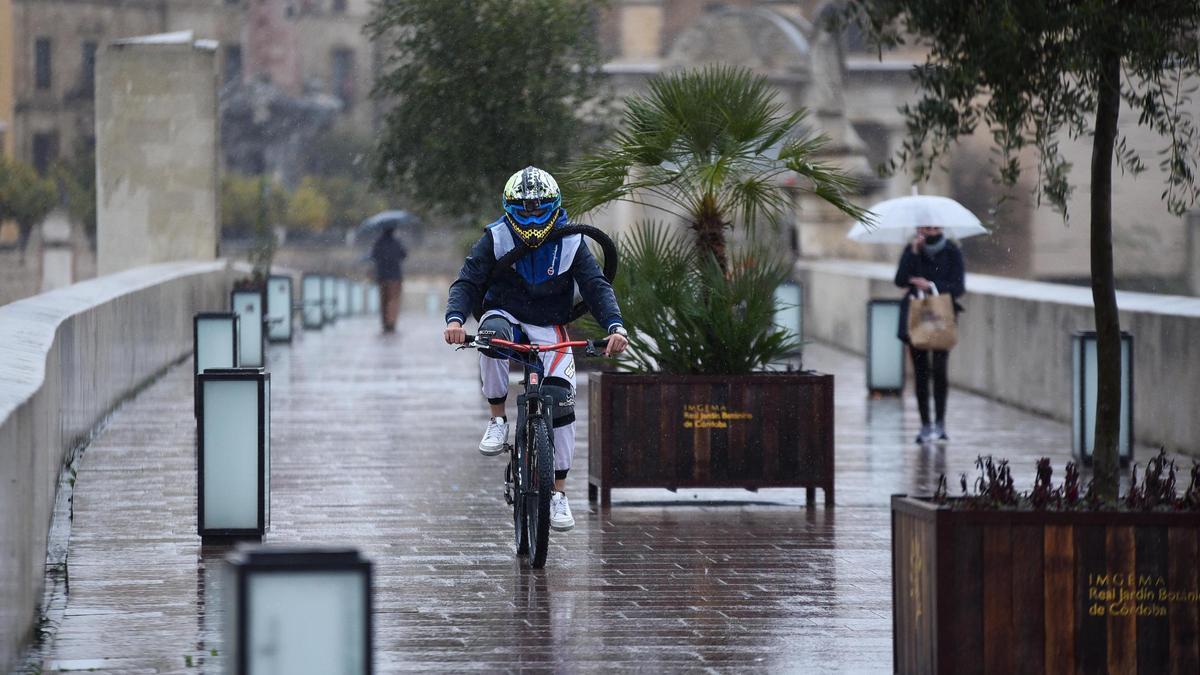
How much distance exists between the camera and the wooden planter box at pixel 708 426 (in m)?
11.9

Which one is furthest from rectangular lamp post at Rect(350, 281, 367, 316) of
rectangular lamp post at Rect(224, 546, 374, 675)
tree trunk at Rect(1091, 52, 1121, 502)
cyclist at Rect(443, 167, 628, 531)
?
rectangular lamp post at Rect(224, 546, 374, 675)

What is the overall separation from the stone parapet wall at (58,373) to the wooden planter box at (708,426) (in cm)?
310

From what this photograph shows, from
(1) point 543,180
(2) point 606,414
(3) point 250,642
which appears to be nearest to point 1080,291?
(2) point 606,414

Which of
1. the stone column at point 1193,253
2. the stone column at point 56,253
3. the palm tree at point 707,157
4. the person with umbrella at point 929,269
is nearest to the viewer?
the palm tree at point 707,157

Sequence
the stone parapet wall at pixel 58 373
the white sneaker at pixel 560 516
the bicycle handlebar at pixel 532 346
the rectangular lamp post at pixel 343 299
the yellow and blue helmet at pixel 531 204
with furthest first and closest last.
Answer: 1. the rectangular lamp post at pixel 343 299
2. the white sneaker at pixel 560 516
3. the yellow and blue helmet at pixel 531 204
4. the bicycle handlebar at pixel 532 346
5. the stone parapet wall at pixel 58 373

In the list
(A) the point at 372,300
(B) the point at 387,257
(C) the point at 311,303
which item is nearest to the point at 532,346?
(B) the point at 387,257

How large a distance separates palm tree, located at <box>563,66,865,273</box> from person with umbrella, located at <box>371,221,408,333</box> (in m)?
22.3

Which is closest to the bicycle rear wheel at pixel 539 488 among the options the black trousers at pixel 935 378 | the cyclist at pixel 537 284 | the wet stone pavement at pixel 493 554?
the wet stone pavement at pixel 493 554

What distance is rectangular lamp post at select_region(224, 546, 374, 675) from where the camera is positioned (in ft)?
16.0

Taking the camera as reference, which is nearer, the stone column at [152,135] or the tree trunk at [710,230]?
the tree trunk at [710,230]

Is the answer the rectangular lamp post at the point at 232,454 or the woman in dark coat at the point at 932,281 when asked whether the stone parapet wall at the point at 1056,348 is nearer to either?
the woman in dark coat at the point at 932,281

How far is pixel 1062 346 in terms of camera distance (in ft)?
60.2

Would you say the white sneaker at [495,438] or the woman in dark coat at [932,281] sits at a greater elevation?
the woman in dark coat at [932,281]

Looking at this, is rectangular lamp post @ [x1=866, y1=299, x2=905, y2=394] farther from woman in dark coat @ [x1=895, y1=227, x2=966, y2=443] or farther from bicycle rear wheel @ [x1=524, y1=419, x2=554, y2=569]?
bicycle rear wheel @ [x1=524, y1=419, x2=554, y2=569]
